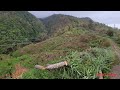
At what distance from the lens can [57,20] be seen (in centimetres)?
2034

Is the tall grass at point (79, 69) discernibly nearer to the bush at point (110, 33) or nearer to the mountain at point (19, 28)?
the bush at point (110, 33)

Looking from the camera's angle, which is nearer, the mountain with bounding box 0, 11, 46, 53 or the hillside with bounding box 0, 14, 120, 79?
the hillside with bounding box 0, 14, 120, 79

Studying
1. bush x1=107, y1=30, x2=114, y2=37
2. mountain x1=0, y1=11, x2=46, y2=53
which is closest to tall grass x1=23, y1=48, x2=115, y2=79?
bush x1=107, y1=30, x2=114, y2=37

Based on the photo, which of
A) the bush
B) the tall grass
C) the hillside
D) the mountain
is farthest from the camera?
the mountain

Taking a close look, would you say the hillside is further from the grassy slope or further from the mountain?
the mountain

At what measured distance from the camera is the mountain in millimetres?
17930

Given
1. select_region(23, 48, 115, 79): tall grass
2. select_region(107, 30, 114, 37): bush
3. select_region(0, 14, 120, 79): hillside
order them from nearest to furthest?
select_region(23, 48, 115, 79): tall grass, select_region(0, 14, 120, 79): hillside, select_region(107, 30, 114, 37): bush

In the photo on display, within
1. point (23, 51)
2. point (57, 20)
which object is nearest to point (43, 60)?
point (23, 51)

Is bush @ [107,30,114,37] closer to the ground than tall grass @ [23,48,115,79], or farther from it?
farther from it

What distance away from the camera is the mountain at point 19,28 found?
17.9 metres
